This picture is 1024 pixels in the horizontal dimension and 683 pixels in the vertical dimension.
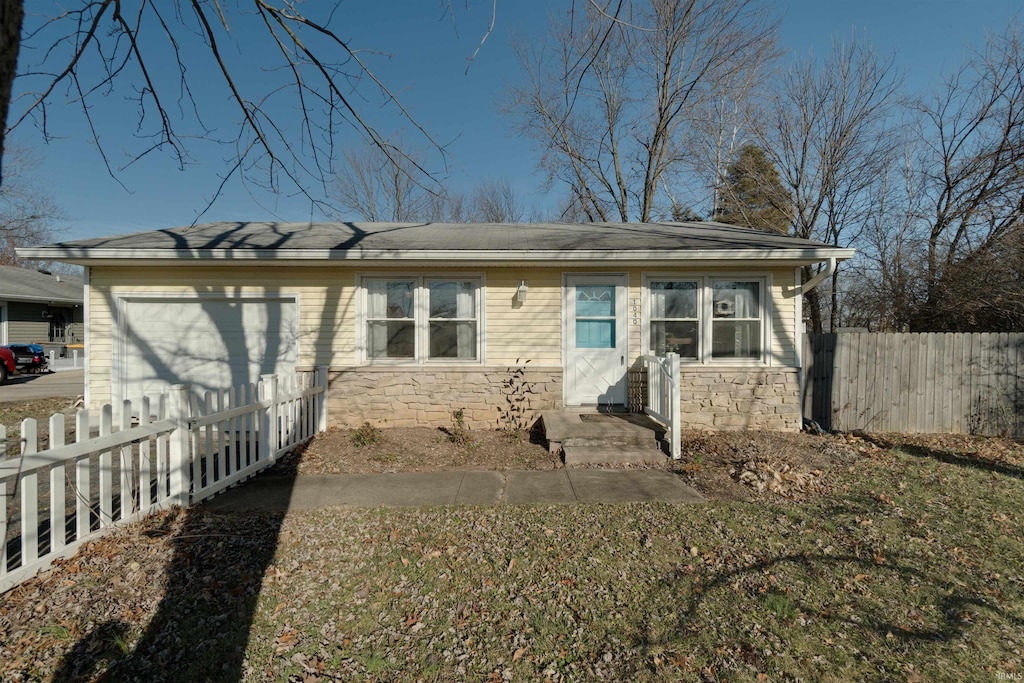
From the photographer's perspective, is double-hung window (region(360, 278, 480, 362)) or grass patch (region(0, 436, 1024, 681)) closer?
grass patch (region(0, 436, 1024, 681))

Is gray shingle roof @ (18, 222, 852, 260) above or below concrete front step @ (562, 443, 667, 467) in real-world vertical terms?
above

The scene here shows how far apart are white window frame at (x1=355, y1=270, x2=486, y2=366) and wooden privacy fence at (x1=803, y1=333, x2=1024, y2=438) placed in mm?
5681

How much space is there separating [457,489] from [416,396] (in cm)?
268

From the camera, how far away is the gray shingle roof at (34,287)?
59.0ft

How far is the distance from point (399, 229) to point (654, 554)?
7.43m

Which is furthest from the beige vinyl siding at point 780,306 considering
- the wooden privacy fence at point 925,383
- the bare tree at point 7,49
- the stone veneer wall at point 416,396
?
the bare tree at point 7,49

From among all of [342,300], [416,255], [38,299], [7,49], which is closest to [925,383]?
[416,255]

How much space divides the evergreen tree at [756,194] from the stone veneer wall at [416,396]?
536 inches

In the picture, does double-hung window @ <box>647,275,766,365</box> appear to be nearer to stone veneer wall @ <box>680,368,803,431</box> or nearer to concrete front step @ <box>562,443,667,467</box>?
stone veneer wall @ <box>680,368,803,431</box>

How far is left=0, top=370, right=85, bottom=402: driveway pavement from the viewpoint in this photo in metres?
10.5

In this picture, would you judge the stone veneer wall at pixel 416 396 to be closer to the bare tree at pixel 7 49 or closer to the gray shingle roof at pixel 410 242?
the gray shingle roof at pixel 410 242

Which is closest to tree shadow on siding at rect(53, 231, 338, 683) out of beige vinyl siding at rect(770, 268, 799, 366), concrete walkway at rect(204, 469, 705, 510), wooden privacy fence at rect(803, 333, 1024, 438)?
concrete walkway at rect(204, 469, 705, 510)

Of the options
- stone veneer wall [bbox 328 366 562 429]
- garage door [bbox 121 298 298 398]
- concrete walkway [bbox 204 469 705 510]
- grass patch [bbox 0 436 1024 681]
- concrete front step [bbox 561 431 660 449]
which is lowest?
grass patch [bbox 0 436 1024 681]

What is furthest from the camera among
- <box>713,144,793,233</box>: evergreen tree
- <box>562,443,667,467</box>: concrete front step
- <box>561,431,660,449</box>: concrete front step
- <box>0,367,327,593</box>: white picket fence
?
<box>713,144,793,233</box>: evergreen tree
